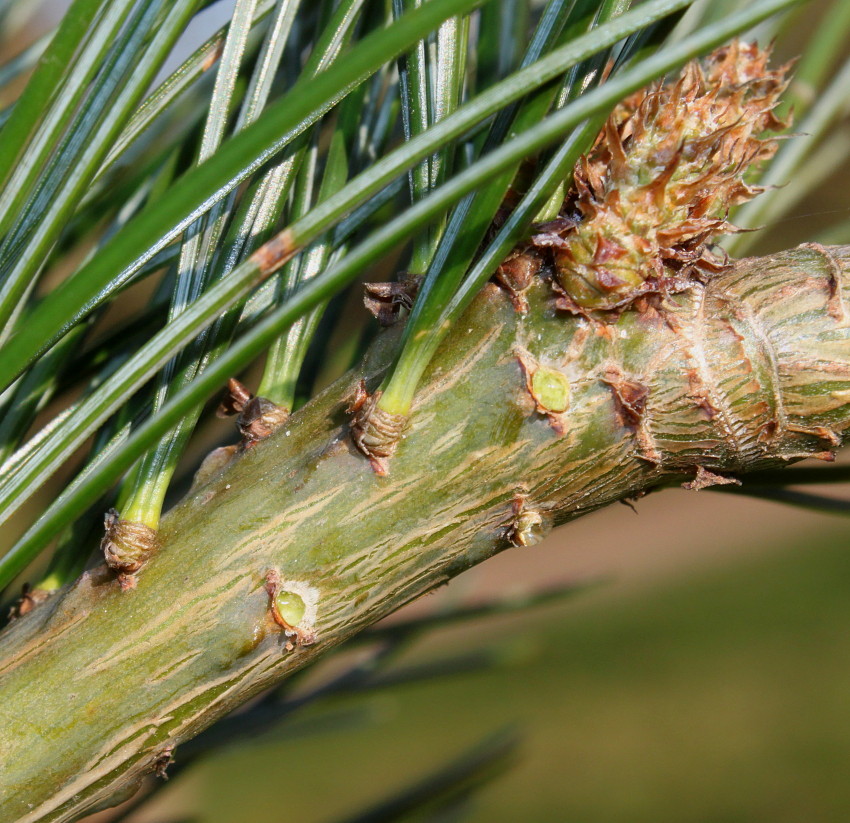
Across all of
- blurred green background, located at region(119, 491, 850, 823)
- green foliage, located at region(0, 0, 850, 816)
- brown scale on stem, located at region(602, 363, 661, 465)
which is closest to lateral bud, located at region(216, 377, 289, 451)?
green foliage, located at region(0, 0, 850, 816)

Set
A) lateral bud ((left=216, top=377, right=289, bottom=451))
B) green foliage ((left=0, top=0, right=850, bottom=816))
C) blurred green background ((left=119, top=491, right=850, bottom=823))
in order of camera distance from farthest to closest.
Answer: blurred green background ((left=119, top=491, right=850, bottom=823))
lateral bud ((left=216, top=377, right=289, bottom=451))
green foliage ((left=0, top=0, right=850, bottom=816))

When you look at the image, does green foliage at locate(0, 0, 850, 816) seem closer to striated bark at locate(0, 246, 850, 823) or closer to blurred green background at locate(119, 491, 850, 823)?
striated bark at locate(0, 246, 850, 823)

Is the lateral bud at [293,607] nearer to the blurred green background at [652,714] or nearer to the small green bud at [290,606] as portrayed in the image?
the small green bud at [290,606]

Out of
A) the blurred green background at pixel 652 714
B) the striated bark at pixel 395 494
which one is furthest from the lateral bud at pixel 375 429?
the blurred green background at pixel 652 714

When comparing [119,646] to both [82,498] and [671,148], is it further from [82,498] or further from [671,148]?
[671,148]

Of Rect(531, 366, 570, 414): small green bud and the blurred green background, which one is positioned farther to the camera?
the blurred green background

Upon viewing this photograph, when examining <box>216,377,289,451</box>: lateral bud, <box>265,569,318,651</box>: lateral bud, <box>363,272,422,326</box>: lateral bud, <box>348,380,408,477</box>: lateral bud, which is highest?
<box>363,272,422,326</box>: lateral bud

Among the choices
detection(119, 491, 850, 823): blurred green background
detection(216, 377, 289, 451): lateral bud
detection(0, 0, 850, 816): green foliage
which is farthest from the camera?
detection(119, 491, 850, 823): blurred green background

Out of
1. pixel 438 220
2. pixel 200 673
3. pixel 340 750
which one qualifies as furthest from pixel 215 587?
pixel 340 750
